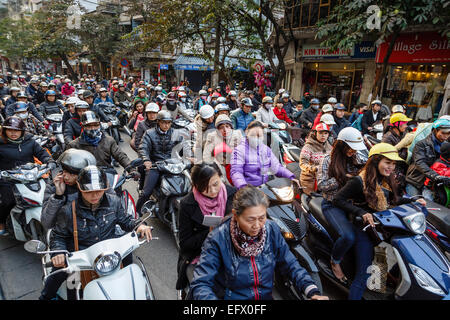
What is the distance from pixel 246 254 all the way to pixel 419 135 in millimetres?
4417

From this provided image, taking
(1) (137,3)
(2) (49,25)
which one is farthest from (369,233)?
(2) (49,25)

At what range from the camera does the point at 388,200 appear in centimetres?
333

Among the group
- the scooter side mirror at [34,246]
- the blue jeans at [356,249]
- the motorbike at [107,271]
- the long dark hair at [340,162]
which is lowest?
the blue jeans at [356,249]

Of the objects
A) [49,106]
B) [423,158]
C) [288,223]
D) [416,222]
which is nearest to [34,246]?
[288,223]

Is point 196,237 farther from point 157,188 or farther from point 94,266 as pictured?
point 157,188

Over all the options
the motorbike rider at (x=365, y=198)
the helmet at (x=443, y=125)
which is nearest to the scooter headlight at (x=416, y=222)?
the motorbike rider at (x=365, y=198)

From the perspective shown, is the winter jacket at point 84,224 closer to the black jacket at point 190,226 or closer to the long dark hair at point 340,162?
the black jacket at point 190,226

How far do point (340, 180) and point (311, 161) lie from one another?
1224mm

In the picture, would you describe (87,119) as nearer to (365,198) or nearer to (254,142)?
(254,142)

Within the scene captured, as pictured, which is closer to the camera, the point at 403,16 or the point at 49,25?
the point at 403,16

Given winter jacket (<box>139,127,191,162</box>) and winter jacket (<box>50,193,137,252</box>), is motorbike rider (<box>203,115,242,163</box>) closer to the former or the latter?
winter jacket (<box>139,127,191,162</box>)

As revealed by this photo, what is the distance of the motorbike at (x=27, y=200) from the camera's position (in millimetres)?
3803

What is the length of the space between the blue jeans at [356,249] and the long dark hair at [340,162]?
46 cm

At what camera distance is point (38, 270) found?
380cm
